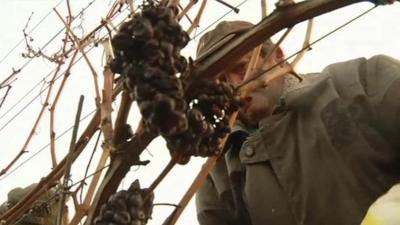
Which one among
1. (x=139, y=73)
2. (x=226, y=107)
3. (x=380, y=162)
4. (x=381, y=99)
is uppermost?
(x=139, y=73)

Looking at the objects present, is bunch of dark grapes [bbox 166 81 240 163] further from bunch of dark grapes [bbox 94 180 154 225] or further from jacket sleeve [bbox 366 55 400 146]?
jacket sleeve [bbox 366 55 400 146]

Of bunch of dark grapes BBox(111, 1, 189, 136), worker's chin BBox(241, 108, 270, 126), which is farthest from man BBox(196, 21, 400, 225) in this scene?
bunch of dark grapes BBox(111, 1, 189, 136)

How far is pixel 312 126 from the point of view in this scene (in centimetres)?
150

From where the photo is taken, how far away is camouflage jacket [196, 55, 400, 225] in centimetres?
140

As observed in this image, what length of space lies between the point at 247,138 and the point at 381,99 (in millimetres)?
366

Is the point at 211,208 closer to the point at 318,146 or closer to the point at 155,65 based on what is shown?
the point at 318,146

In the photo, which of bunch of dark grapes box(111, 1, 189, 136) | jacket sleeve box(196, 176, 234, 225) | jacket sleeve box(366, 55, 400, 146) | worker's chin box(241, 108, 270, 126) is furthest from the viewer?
jacket sleeve box(196, 176, 234, 225)

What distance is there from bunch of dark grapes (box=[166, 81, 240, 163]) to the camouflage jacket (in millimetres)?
464

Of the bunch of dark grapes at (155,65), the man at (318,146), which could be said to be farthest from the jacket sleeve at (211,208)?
the bunch of dark grapes at (155,65)

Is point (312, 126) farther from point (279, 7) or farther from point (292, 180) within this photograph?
point (279, 7)

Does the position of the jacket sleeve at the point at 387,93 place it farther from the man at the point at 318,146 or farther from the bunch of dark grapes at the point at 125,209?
the bunch of dark grapes at the point at 125,209

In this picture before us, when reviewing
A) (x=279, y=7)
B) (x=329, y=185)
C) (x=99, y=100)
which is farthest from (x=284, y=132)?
(x=279, y=7)

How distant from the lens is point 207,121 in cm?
102

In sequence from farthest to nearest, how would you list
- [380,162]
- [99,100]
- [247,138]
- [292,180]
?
[247,138]
[292,180]
[380,162]
[99,100]
